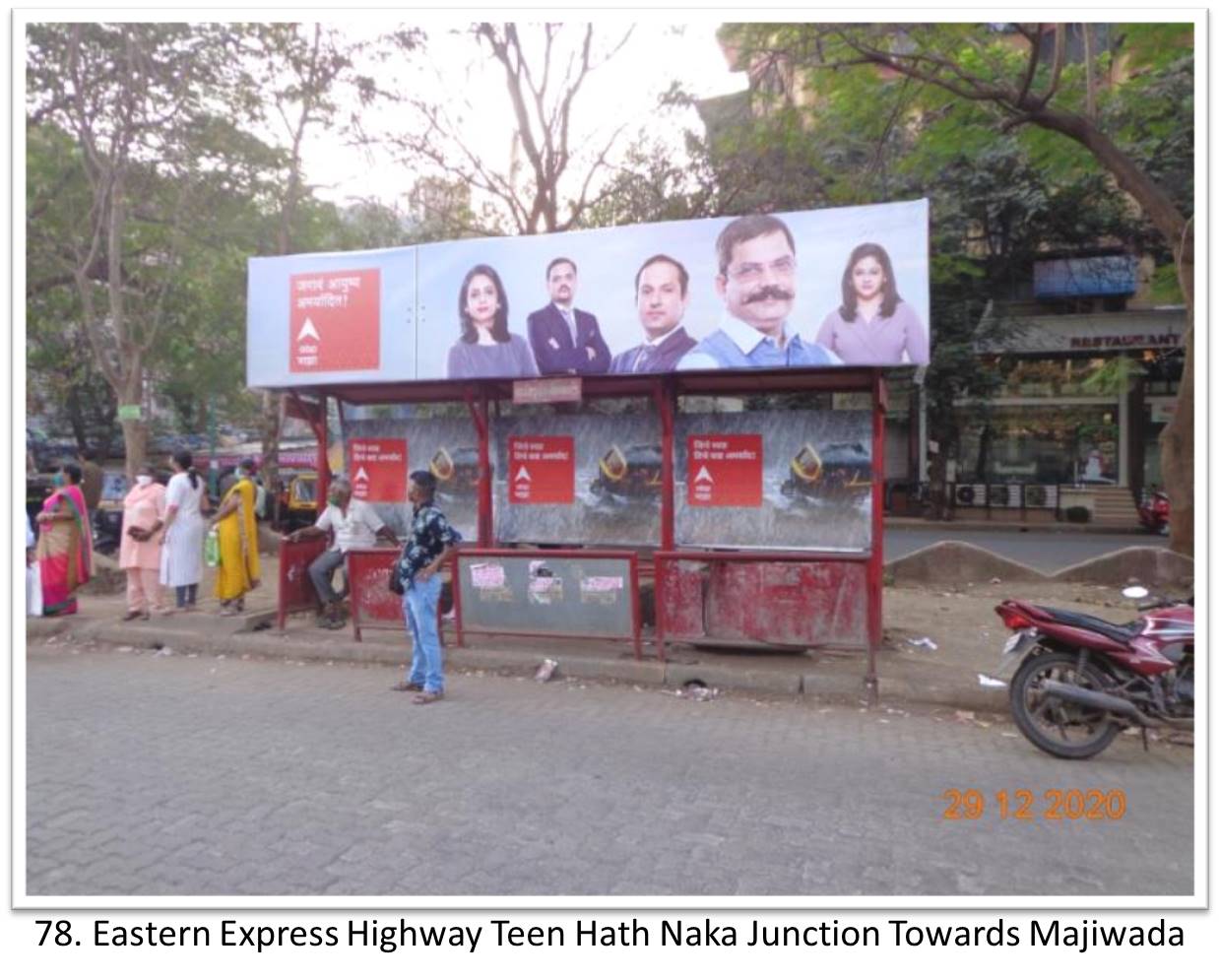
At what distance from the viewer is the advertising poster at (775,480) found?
8844mm

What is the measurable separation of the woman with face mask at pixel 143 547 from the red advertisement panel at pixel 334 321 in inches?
84.3

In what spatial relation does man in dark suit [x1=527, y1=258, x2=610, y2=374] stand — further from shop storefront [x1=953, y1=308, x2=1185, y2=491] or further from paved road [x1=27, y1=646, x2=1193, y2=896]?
shop storefront [x1=953, y1=308, x2=1185, y2=491]

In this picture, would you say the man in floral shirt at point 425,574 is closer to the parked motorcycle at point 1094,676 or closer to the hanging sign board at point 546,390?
the hanging sign board at point 546,390

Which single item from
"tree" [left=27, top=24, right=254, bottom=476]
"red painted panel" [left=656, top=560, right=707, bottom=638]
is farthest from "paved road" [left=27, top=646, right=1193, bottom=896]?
"tree" [left=27, top=24, right=254, bottom=476]

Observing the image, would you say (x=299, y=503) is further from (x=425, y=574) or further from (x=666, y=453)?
(x=425, y=574)

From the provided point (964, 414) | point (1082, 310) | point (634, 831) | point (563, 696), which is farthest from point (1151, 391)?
point (634, 831)

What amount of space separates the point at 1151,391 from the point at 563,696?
26.6 m

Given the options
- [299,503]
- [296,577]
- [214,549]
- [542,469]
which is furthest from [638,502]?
[299,503]

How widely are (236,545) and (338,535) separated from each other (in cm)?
131

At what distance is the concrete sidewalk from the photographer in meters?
7.25

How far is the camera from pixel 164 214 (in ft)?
50.7
